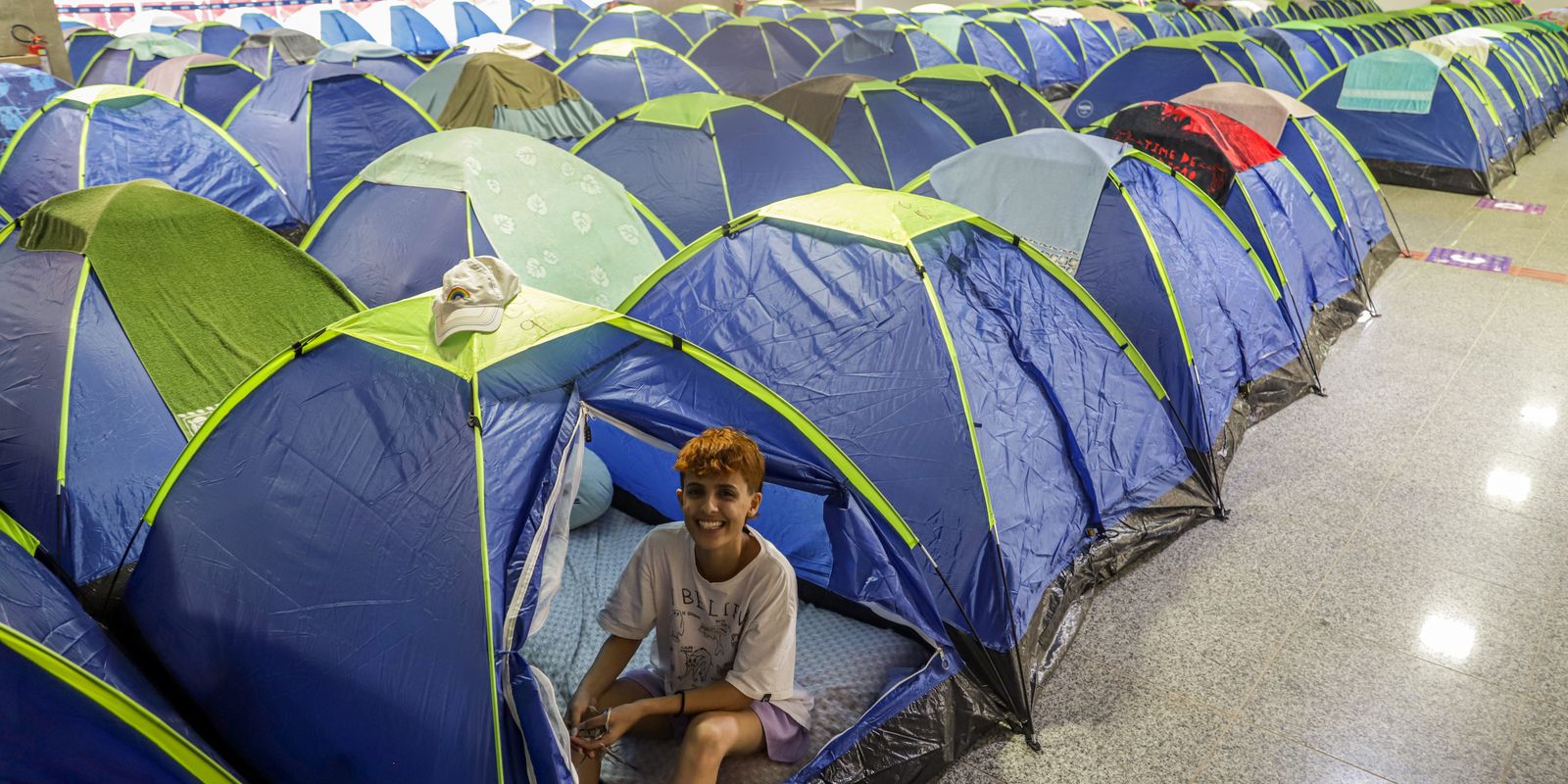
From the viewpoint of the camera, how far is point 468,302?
2754mm

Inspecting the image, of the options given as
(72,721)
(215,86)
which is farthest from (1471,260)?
(215,86)

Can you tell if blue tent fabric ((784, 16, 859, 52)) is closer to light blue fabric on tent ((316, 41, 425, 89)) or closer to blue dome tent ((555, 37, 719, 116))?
blue dome tent ((555, 37, 719, 116))

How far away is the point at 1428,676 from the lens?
10.7 ft

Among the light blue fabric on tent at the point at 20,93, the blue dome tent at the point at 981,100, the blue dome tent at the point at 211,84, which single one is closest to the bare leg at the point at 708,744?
the blue dome tent at the point at 981,100

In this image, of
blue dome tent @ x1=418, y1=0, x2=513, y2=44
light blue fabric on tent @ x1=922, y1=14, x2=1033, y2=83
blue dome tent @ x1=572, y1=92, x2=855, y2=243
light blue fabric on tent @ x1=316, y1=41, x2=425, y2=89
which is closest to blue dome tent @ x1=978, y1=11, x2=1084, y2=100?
light blue fabric on tent @ x1=922, y1=14, x2=1033, y2=83

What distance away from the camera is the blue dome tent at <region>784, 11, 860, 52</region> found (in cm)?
1404

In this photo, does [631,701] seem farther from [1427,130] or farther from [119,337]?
[1427,130]

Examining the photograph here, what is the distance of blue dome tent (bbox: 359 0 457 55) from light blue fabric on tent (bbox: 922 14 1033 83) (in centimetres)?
800

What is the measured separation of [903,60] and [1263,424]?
28.0 feet

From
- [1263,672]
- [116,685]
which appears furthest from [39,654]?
[1263,672]

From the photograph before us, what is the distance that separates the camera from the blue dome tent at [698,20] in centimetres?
1495

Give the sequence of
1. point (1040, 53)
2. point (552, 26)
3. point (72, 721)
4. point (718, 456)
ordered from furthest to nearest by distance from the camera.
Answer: point (552, 26) → point (1040, 53) → point (718, 456) → point (72, 721)

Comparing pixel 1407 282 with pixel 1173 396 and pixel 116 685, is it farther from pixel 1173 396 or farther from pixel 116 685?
pixel 116 685

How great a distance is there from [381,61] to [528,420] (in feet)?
27.9
